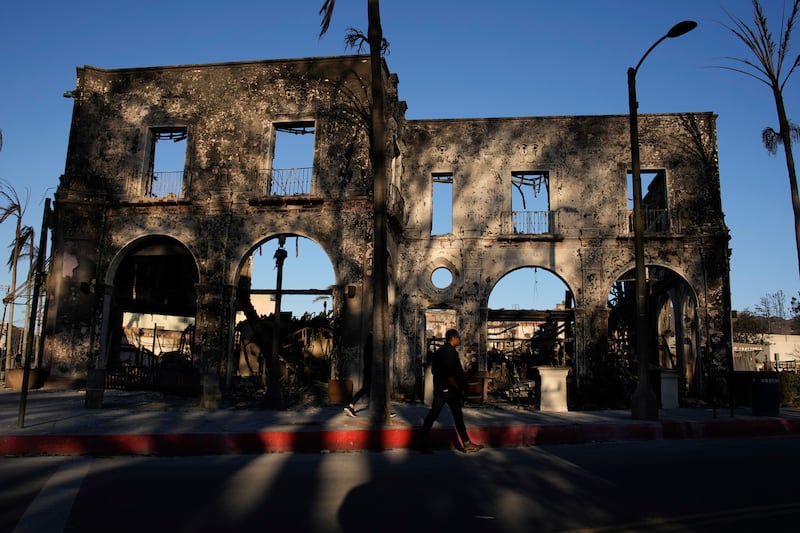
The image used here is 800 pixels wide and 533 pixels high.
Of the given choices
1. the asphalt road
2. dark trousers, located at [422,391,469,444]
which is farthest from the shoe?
the asphalt road

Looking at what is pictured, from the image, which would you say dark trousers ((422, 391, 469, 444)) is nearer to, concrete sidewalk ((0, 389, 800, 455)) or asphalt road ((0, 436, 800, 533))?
asphalt road ((0, 436, 800, 533))

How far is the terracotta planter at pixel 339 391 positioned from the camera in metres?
16.4

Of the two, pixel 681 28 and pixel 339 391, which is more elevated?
pixel 681 28

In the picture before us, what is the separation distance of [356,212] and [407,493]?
12.8 meters

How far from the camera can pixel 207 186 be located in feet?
63.7

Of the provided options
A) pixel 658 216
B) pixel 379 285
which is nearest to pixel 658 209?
pixel 658 216

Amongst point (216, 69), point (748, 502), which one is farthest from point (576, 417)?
point (216, 69)

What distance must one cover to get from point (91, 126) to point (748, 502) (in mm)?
20687

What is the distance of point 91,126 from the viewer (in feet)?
66.9

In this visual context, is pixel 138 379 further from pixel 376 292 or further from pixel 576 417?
pixel 576 417

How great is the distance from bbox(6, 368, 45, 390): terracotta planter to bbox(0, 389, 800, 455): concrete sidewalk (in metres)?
3.27

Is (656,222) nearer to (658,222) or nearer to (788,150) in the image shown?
(658,222)

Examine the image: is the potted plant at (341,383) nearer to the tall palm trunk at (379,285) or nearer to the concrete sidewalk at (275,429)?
the concrete sidewalk at (275,429)

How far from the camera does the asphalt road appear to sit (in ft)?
17.2
